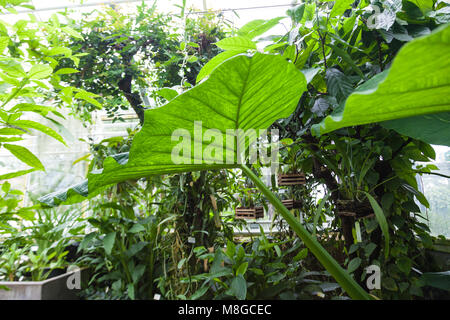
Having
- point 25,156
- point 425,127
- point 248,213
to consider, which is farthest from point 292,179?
point 25,156

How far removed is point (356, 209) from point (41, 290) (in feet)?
6.48

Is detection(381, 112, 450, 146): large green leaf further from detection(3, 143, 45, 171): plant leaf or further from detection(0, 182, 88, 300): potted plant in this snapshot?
detection(0, 182, 88, 300): potted plant

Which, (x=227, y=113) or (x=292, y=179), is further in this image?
(x=292, y=179)

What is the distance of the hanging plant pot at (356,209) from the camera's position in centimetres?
75

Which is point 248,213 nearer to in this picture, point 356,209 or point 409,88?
point 356,209

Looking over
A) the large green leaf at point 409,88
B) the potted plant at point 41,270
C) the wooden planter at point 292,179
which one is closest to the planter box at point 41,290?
the potted plant at point 41,270

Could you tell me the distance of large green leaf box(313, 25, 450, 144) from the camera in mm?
211

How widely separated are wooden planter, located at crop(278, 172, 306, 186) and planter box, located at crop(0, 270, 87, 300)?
1.73 meters

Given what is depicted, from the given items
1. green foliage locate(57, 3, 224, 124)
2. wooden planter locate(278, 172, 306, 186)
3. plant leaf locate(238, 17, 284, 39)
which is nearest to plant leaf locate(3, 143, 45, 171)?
plant leaf locate(238, 17, 284, 39)

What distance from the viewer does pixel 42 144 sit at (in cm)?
345

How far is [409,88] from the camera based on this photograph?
0.95ft

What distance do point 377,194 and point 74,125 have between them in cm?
368
